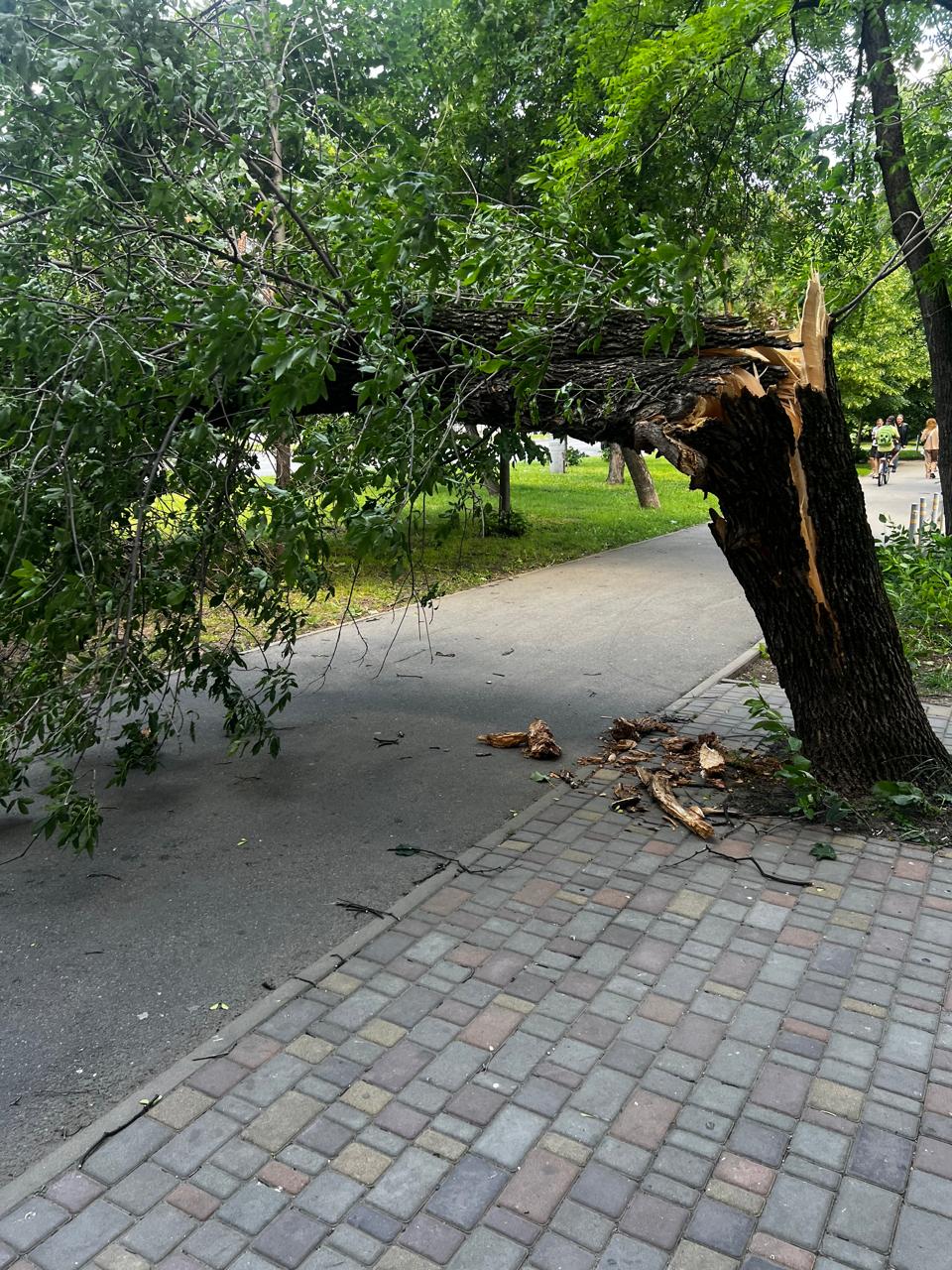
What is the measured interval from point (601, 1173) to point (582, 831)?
248 cm

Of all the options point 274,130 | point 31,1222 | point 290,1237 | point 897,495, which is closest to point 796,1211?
point 290,1237

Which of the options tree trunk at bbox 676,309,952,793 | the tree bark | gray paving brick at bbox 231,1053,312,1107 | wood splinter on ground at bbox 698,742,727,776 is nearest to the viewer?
gray paving brick at bbox 231,1053,312,1107

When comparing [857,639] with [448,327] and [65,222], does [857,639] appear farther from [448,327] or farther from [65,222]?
[65,222]

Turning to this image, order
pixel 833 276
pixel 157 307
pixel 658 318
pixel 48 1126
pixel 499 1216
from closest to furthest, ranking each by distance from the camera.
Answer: pixel 499 1216 → pixel 48 1126 → pixel 658 318 → pixel 157 307 → pixel 833 276

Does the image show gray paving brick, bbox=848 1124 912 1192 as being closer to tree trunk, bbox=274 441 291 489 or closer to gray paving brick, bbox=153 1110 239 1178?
gray paving brick, bbox=153 1110 239 1178

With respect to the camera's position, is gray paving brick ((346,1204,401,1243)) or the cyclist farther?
the cyclist

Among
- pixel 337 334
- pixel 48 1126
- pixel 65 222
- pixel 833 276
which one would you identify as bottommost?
pixel 48 1126

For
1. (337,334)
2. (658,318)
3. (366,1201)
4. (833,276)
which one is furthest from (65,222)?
(833,276)

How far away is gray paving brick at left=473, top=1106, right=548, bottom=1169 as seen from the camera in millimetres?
2807

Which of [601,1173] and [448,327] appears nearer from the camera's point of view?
[601,1173]

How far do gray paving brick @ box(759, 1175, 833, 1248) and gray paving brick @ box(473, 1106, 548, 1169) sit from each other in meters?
0.67

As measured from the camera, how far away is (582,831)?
203 inches

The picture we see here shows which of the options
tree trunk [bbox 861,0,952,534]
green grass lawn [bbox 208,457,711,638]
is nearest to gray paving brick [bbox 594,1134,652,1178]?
green grass lawn [bbox 208,457,711,638]

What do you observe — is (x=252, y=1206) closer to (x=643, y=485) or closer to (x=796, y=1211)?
(x=796, y=1211)
